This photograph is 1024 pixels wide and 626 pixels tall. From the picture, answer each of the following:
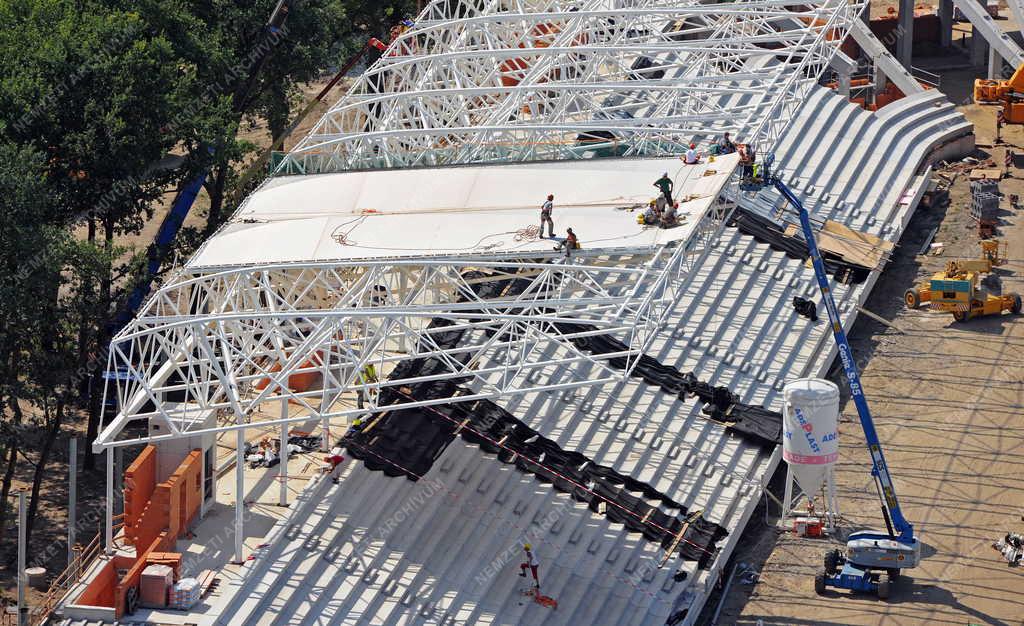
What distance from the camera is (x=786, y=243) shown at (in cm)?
7169

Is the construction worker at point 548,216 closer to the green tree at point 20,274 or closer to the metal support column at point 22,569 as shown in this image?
the green tree at point 20,274

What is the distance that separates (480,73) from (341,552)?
2554 centimetres

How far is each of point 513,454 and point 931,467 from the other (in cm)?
1360

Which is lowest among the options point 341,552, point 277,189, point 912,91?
point 341,552

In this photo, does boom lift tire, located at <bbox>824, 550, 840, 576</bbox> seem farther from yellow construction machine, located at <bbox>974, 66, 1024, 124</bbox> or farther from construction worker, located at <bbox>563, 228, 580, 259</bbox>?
yellow construction machine, located at <bbox>974, 66, 1024, 124</bbox>

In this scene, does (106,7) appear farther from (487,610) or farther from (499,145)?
(487,610)

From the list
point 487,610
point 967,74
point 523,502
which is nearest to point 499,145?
point 523,502

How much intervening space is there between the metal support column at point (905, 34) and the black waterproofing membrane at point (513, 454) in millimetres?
35926

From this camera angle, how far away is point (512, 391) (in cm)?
4888

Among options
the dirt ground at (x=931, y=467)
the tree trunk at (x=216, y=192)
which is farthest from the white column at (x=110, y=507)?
the tree trunk at (x=216, y=192)

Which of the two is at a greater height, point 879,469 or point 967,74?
point 967,74

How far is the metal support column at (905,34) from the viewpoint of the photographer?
89875 millimetres

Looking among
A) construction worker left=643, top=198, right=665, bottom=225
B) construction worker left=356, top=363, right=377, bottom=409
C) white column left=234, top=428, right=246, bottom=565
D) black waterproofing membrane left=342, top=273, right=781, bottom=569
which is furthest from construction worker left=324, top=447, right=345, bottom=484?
construction worker left=643, top=198, right=665, bottom=225

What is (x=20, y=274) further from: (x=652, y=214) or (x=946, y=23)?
(x=946, y=23)
